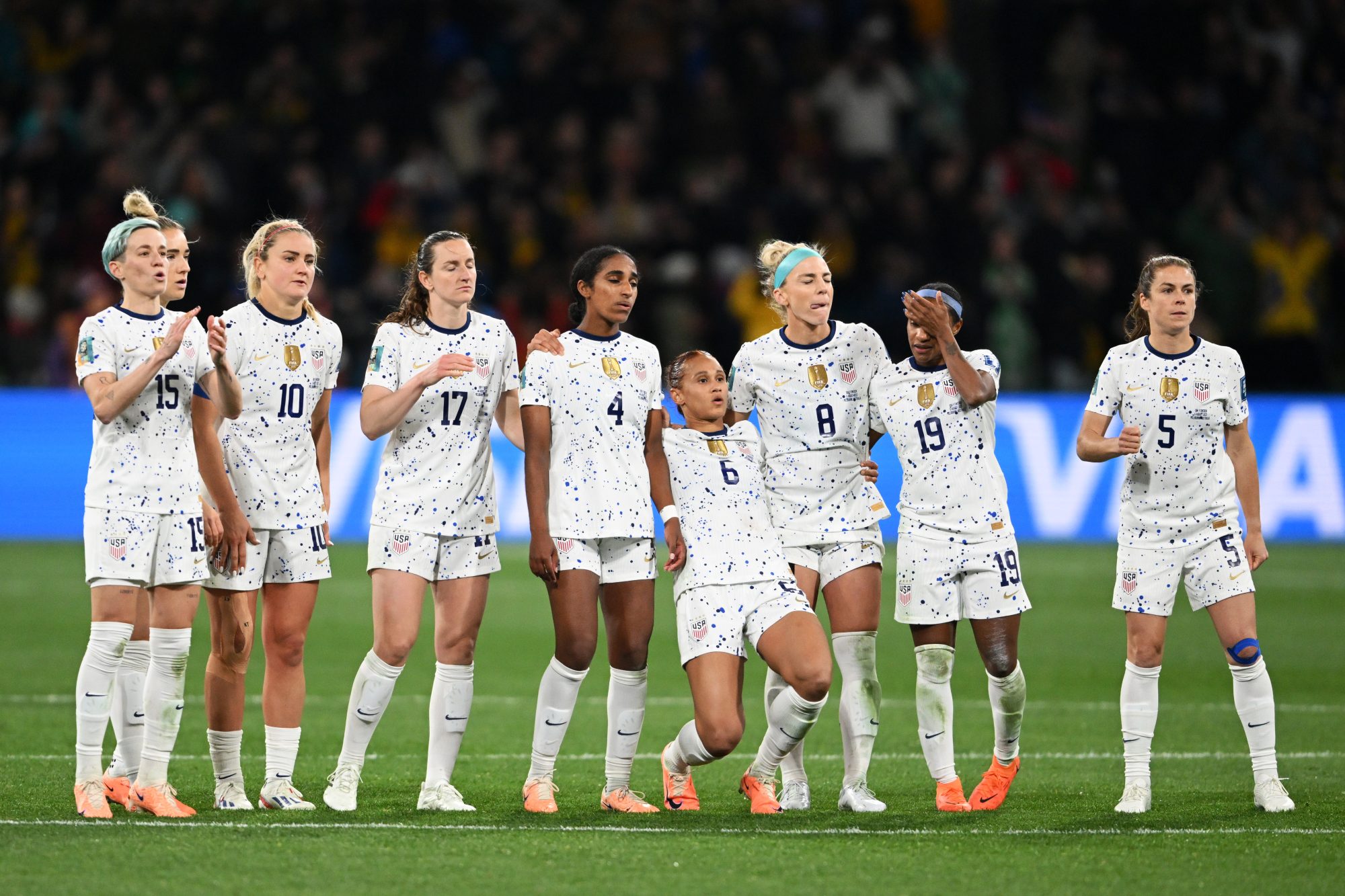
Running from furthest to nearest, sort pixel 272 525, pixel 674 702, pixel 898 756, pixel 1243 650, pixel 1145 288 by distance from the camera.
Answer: pixel 674 702 → pixel 898 756 → pixel 1145 288 → pixel 1243 650 → pixel 272 525

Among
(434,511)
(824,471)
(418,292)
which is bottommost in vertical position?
(434,511)

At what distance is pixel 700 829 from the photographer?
638cm

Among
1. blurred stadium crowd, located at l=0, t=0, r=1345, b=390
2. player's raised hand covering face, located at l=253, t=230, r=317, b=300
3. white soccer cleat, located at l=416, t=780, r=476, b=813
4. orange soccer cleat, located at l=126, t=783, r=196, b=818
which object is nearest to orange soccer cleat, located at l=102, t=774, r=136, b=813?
orange soccer cleat, located at l=126, t=783, r=196, b=818

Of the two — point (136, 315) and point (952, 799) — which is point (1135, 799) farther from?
point (136, 315)

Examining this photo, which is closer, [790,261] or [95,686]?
[95,686]

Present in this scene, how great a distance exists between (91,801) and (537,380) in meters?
2.28

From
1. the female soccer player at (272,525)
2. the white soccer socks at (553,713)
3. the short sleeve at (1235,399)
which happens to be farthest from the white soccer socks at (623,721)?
the short sleeve at (1235,399)

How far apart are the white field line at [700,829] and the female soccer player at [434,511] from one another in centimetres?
43

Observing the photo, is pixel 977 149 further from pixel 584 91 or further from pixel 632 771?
pixel 632 771

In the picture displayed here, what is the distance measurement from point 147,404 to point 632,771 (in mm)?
2866

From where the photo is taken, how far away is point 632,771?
802cm

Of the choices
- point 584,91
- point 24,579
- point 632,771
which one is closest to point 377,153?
point 584,91

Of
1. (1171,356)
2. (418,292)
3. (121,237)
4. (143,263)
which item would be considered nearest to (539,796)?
(418,292)

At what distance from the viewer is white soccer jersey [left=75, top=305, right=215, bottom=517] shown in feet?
21.1
